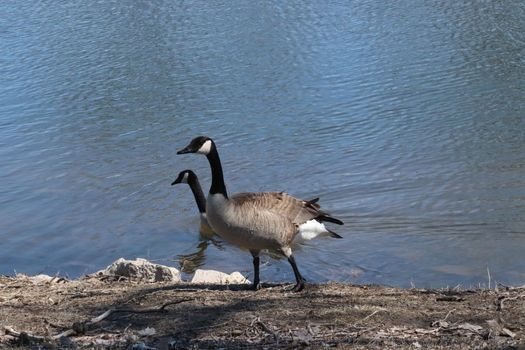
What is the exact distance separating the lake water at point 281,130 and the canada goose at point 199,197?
0.77ft

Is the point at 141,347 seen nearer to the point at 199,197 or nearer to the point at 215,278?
the point at 215,278

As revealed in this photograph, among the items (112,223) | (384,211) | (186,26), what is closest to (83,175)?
(112,223)

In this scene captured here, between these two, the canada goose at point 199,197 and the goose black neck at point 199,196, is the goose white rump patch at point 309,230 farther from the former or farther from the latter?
the goose black neck at point 199,196

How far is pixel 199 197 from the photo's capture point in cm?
955

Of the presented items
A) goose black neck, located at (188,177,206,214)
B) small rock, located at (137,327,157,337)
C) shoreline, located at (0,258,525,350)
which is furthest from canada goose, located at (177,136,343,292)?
goose black neck, located at (188,177,206,214)

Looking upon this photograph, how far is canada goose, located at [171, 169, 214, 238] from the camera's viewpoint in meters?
9.30

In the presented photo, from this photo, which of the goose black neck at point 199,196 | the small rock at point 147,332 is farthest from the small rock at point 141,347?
the goose black neck at point 199,196

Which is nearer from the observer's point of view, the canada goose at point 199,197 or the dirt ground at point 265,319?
the dirt ground at point 265,319

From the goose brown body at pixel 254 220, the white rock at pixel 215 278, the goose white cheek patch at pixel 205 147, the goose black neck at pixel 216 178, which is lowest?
the white rock at pixel 215 278

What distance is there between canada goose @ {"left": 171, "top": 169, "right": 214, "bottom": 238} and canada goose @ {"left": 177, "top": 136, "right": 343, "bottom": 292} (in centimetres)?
303

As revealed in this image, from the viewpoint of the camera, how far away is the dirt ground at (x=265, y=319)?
14.4ft

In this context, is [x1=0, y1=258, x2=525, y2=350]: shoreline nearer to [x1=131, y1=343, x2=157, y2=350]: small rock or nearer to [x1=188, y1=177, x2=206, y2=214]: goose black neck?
[x1=131, y1=343, x2=157, y2=350]: small rock

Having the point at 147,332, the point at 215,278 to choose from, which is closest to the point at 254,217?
the point at 215,278

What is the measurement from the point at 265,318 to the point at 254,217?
123cm
